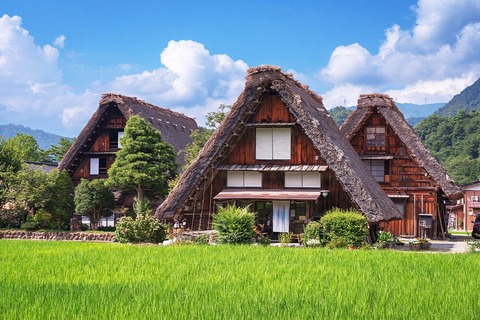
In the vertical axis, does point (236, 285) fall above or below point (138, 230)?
below

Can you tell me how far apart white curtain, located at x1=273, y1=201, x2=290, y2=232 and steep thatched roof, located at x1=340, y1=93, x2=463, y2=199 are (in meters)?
7.58

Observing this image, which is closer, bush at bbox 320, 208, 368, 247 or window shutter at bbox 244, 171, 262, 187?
bush at bbox 320, 208, 368, 247

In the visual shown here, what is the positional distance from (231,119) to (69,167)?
50.6 ft

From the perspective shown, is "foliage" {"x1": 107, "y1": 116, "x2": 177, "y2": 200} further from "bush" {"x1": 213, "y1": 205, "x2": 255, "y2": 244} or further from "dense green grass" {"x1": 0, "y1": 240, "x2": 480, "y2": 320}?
"dense green grass" {"x1": 0, "y1": 240, "x2": 480, "y2": 320}

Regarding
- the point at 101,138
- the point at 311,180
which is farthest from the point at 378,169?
the point at 101,138

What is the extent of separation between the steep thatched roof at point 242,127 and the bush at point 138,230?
1601 millimetres

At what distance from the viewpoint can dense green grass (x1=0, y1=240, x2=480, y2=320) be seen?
6.78m

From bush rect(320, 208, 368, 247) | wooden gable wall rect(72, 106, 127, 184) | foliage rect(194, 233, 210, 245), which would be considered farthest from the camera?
wooden gable wall rect(72, 106, 127, 184)

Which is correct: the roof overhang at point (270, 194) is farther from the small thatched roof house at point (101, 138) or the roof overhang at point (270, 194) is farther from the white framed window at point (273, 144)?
the small thatched roof house at point (101, 138)

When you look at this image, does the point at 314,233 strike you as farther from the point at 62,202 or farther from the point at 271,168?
the point at 62,202

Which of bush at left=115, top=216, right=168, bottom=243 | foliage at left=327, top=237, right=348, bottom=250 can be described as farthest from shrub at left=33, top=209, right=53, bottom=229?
foliage at left=327, top=237, right=348, bottom=250

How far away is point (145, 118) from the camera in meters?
33.2

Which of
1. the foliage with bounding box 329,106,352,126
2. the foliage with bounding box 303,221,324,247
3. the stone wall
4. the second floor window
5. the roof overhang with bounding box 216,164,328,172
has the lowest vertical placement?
the stone wall

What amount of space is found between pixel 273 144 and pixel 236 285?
12.1 m
